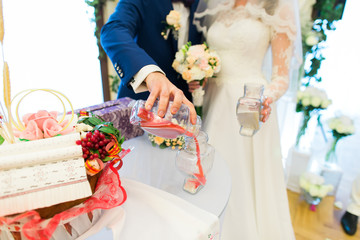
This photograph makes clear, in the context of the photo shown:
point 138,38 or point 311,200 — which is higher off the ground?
point 138,38

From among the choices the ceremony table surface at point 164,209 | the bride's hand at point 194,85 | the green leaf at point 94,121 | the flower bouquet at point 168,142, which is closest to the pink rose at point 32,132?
the green leaf at point 94,121

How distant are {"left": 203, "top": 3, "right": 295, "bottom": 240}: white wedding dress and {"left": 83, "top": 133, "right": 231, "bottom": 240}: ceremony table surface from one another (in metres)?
0.59

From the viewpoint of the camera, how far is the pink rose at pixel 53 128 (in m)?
0.46

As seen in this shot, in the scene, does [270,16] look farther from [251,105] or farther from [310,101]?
[310,101]

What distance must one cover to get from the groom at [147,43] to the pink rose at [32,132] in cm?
28

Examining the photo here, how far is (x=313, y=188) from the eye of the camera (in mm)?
1859

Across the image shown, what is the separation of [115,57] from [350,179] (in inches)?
101

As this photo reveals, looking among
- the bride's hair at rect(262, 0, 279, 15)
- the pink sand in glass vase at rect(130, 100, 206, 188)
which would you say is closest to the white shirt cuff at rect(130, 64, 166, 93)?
the pink sand in glass vase at rect(130, 100, 206, 188)

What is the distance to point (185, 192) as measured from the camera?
0.71m

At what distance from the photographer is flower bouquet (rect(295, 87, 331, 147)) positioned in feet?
5.95

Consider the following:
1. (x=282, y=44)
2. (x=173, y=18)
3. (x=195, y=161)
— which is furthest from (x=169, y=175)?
(x=282, y=44)

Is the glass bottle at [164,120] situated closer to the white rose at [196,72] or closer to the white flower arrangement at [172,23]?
the white rose at [196,72]

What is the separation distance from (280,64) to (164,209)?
1042 millimetres

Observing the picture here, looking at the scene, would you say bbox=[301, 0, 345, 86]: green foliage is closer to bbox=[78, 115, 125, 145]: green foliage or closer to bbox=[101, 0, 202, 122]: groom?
bbox=[101, 0, 202, 122]: groom
